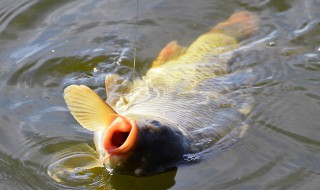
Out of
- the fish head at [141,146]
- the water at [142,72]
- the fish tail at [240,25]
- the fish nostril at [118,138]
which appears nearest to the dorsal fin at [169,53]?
the water at [142,72]

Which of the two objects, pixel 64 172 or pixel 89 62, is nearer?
pixel 64 172

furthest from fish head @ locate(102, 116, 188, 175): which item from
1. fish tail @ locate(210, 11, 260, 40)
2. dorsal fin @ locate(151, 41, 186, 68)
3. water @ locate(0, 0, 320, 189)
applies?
fish tail @ locate(210, 11, 260, 40)

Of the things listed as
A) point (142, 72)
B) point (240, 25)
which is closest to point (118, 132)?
point (142, 72)

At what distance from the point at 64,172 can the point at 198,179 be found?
0.77 metres

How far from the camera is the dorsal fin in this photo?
535 cm

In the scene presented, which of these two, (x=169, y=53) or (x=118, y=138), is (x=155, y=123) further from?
(x=169, y=53)

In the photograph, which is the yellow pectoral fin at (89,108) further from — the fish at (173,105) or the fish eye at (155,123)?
the fish eye at (155,123)

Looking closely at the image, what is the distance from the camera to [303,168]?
14.1 feet

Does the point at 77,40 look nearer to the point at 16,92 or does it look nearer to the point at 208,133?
the point at 16,92

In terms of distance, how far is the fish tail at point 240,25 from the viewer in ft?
19.2

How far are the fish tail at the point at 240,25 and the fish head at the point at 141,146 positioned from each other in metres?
2.02

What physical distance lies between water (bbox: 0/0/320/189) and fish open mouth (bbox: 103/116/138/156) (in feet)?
1.41

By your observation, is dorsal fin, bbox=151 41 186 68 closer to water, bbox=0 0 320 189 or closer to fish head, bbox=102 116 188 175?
water, bbox=0 0 320 189

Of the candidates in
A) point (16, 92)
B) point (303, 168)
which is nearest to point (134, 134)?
point (303, 168)
